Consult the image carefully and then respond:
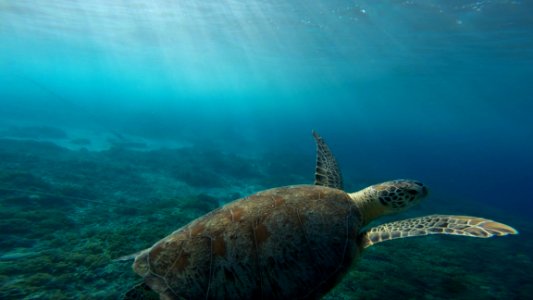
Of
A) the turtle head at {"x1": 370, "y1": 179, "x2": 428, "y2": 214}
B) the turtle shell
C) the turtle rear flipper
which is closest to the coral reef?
the turtle rear flipper

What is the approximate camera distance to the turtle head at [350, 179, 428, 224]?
353 cm

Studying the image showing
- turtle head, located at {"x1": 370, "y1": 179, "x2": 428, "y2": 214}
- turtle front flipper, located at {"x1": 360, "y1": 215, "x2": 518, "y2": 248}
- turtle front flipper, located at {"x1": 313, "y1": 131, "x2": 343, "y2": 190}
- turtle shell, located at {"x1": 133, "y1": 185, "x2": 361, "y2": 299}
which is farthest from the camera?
turtle front flipper, located at {"x1": 313, "y1": 131, "x2": 343, "y2": 190}

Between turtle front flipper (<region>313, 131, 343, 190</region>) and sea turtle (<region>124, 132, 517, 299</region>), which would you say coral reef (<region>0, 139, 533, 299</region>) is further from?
sea turtle (<region>124, 132, 517, 299</region>)

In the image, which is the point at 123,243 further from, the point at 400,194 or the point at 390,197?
the point at 400,194

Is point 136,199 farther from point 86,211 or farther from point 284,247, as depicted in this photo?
point 284,247

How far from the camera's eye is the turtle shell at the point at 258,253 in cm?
259

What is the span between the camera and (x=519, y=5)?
43.9ft

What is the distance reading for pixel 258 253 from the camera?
2.69 meters

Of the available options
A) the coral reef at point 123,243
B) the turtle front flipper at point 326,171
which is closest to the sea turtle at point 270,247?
the turtle front flipper at point 326,171

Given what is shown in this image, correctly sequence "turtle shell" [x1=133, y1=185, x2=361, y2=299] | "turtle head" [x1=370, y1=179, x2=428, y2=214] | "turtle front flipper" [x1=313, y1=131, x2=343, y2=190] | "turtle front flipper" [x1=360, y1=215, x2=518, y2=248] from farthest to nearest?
"turtle front flipper" [x1=313, y1=131, x2=343, y2=190] < "turtle head" [x1=370, y1=179, x2=428, y2=214] < "turtle front flipper" [x1=360, y1=215, x2=518, y2=248] < "turtle shell" [x1=133, y1=185, x2=361, y2=299]

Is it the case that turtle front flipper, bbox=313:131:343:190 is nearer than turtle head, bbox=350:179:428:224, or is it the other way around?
turtle head, bbox=350:179:428:224

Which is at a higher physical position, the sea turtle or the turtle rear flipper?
the sea turtle

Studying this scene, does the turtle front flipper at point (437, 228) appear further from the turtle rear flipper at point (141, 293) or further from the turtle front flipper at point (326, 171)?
the turtle rear flipper at point (141, 293)

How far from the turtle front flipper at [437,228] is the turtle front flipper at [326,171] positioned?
1.31 meters
